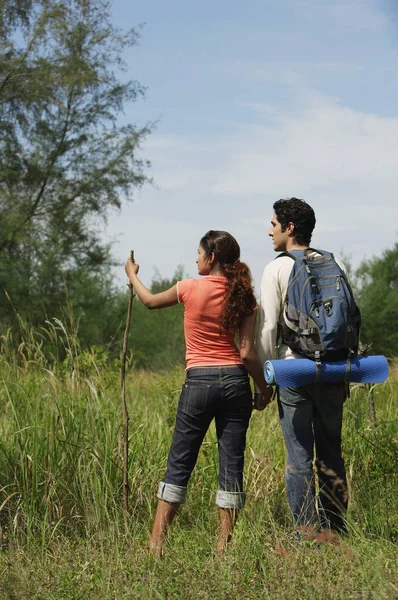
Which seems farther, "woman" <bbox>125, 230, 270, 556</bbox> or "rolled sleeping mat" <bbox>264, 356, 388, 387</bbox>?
"woman" <bbox>125, 230, 270, 556</bbox>

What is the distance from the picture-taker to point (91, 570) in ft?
12.6

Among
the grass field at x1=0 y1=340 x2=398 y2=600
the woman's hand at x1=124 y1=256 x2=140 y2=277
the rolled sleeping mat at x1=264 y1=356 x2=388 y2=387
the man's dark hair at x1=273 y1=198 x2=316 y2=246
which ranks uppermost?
the man's dark hair at x1=273 y1=198 x2=316 y2=246

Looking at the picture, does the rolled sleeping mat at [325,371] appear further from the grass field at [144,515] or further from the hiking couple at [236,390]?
the grass field at [144,515]

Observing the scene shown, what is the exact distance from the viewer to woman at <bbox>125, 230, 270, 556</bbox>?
411 cm

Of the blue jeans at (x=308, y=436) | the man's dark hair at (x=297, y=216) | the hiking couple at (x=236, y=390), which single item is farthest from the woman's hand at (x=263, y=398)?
the man's dark hair at (x=297, y=216)

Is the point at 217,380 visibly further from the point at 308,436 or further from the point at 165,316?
the point at 165,316

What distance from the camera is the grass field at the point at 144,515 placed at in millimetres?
3457

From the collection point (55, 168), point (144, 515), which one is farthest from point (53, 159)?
point (144, 515)

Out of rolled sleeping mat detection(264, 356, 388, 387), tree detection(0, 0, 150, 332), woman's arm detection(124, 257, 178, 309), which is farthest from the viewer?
tree detection(0, 0, 150, 332)

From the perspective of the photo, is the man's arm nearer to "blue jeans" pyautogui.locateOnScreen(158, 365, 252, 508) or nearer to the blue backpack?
the blue backpack

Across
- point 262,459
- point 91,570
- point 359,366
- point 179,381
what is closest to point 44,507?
point 91,570

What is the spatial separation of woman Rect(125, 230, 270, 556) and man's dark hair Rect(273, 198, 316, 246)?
34 centimetres


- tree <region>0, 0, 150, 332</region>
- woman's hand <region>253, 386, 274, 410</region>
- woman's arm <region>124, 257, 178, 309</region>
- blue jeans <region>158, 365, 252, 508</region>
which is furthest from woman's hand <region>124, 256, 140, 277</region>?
tree <region>0, 0, 150, 332</region>

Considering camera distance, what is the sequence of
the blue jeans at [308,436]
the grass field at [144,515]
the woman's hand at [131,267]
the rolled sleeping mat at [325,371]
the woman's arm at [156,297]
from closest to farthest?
the grass field at [144,515], the rolled sleeping mat at [325,371], the blue jeans at [308,436], the woman's arm at [156,297], the woman's hand at [131,267]
